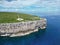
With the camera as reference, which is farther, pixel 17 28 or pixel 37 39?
pixel 17 28

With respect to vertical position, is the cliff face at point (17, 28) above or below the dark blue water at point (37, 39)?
above

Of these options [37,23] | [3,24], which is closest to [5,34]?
[3,24]

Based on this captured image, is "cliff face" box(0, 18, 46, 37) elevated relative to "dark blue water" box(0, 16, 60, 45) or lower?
elevated

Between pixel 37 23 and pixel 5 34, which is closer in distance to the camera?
pixel 5 34

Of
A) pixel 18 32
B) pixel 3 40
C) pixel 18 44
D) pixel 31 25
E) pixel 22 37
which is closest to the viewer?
pixel 18 44

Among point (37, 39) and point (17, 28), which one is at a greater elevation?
point (17, 28)

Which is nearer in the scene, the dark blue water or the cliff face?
the dark blue water

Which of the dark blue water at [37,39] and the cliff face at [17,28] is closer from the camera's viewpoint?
the dark blue water at [37,39]

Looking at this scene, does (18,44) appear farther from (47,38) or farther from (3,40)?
(47,38)

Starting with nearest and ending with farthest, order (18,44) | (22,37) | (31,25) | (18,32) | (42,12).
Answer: (18,44) → (22,37) → (18,32) → (31,25) → (42,12)
